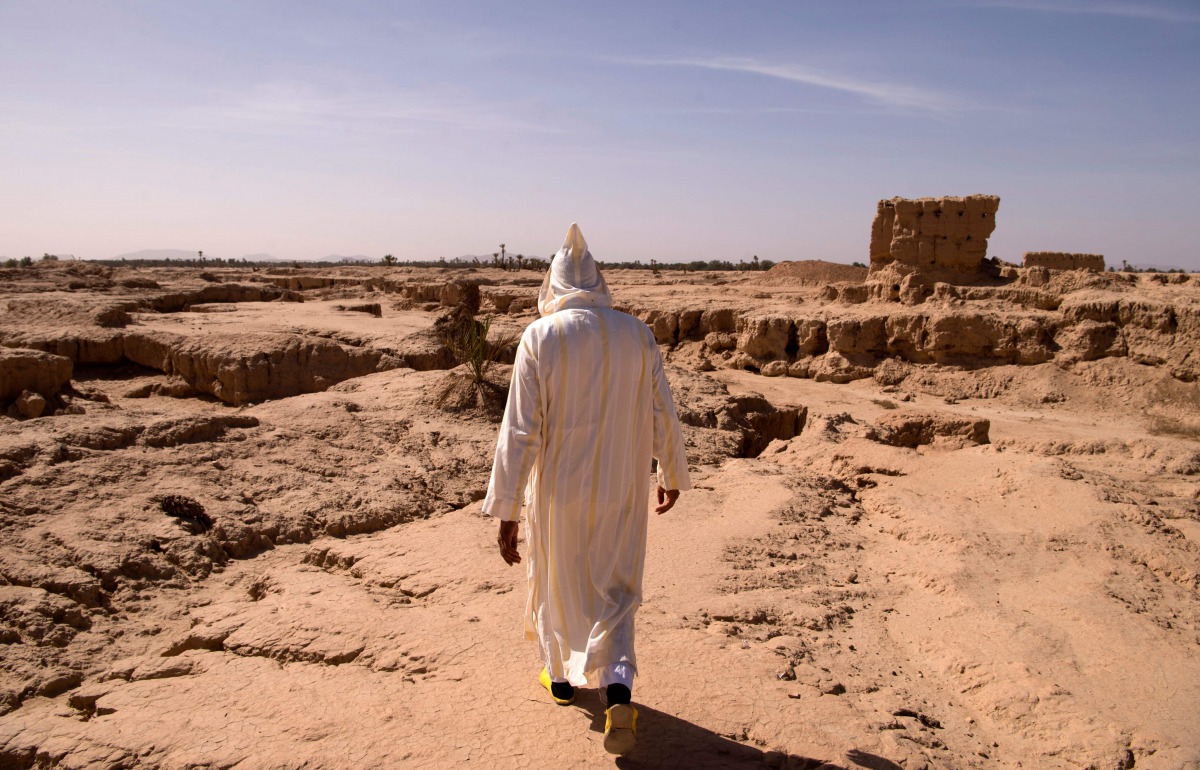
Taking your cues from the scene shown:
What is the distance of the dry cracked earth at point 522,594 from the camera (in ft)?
8.09

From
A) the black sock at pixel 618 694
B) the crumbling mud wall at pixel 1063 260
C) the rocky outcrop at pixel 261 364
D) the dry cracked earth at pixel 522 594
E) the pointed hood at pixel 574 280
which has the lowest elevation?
the dry cracked earth at pixel 522 594

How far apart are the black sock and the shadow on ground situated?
0.56 ft

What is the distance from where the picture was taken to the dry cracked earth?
2.46 m

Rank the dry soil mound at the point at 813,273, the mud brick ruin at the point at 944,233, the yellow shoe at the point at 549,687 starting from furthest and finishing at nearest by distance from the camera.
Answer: the dry soil mound at the point at 813,273 → the mud brick ruin at the point at 944,233 → the yellow shoe at the point at 549,687

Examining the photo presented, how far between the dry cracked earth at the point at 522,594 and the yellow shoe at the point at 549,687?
3 cm

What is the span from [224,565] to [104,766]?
5.89ft

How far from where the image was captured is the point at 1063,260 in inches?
638

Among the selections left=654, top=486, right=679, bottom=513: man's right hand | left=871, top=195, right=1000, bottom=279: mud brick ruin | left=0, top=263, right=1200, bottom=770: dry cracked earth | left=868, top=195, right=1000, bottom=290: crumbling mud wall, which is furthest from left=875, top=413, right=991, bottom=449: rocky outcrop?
left=871, top=195, right=1000, bottom=279: mud brick ruin

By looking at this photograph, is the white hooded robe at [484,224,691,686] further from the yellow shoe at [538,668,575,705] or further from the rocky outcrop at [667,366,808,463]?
the rocky outcrop at [667,366,808,463]

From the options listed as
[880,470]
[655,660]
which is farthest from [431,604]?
[880,470]

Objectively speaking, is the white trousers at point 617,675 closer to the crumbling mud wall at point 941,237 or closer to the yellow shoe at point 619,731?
the yellow shoe at point 619,731

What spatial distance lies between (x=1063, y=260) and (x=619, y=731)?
17857mm

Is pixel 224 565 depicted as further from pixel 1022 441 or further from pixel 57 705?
pixel 1022 441

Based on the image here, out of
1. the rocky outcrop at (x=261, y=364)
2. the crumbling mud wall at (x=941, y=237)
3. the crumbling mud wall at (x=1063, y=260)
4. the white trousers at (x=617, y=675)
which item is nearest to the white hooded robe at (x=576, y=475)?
the white trousers at (x=617, y=675)
